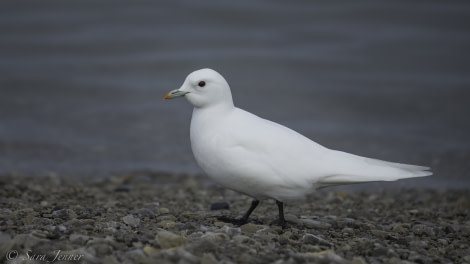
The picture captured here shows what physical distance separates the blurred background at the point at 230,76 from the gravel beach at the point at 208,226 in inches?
67.3

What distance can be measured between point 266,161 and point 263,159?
0.03 meters

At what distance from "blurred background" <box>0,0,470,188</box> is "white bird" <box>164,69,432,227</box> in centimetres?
443

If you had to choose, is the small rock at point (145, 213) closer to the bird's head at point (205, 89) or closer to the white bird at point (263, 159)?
the white bird at point (263, 159)

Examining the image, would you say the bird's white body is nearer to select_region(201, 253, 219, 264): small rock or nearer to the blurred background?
select_region(201, 253, 219, 264): small rock

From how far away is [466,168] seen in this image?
995cm

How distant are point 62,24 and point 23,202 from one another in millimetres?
11515

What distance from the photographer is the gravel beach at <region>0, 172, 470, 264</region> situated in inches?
150

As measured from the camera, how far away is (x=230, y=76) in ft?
46.3

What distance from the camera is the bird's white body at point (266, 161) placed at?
495 cm

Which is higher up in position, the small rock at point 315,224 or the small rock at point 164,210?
the small rock at point 315,224

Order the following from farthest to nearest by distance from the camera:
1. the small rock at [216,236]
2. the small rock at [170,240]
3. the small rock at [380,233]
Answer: the small rock at [380,233] → the small rock at [216,236] → the small rock at [170,240]

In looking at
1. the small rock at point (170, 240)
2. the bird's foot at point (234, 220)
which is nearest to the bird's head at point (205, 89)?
the bird's foot at point (234, 220)

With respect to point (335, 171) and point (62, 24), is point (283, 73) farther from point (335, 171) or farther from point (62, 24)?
point (335, 171)

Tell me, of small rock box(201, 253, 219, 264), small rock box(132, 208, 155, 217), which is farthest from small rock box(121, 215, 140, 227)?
small rock box(201, 253, 219, 264)
